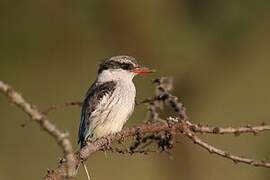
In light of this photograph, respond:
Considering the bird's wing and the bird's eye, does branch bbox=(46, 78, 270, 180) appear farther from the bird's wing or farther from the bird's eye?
the bird's eye

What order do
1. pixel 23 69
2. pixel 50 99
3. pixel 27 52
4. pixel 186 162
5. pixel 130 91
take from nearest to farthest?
pixel 130 91 → pixel 186 162 → pixel 50 99 → pixel 23 69 → pixel 27 52

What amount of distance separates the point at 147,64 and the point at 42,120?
5.33m

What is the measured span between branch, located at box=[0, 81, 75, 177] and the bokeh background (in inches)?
146

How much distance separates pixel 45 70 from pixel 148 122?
4.22m

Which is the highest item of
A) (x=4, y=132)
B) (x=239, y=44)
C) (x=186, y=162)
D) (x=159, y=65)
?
(x=239, y=44)

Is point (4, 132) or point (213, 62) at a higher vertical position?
point (213, 62)

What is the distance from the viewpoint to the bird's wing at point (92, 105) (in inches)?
163

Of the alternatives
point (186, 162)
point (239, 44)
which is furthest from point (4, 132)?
point (239, 44)

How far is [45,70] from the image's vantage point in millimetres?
7012

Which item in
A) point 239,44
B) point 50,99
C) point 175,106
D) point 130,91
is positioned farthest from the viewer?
point 239,44

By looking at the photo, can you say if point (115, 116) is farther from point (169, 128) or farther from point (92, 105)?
point (169, 128)

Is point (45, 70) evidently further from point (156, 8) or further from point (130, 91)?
point (130, 91)

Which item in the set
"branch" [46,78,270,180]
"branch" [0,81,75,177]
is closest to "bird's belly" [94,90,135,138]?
"branch" [46,78,270,180]

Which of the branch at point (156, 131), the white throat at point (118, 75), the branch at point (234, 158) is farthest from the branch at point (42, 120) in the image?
the white throat at point (118, 75)
